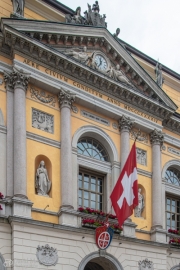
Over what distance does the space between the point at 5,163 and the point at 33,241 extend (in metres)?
3.42

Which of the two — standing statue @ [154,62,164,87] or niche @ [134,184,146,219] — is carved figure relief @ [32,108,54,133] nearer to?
niche @ [134,184,146,219]

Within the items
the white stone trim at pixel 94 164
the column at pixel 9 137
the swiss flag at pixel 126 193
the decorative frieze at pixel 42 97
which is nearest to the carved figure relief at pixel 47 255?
the column at pixel 9 137

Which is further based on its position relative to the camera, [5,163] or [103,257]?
[103,257]

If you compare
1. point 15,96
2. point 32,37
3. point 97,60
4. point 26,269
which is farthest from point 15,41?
point 26,269

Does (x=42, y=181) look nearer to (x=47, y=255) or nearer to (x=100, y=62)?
(x=47, y=255)

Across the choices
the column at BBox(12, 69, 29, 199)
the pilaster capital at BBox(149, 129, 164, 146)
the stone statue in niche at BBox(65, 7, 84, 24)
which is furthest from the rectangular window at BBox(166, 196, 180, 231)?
the stone statue in niche at BBox(65, 7, 84, 24)

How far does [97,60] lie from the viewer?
26438 millimetres

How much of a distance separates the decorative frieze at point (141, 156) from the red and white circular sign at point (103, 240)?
5541mm

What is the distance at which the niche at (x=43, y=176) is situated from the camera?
22.4 metres

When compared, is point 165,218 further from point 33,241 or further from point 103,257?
point 33,241

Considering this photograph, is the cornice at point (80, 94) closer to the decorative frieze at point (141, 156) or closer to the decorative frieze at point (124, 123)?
the decorative frieze at point (124, 123)

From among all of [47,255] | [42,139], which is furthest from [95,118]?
[47,255]

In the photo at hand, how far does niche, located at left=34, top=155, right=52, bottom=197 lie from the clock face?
20.0 ft

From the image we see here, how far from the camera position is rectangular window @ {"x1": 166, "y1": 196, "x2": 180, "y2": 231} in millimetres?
28688
